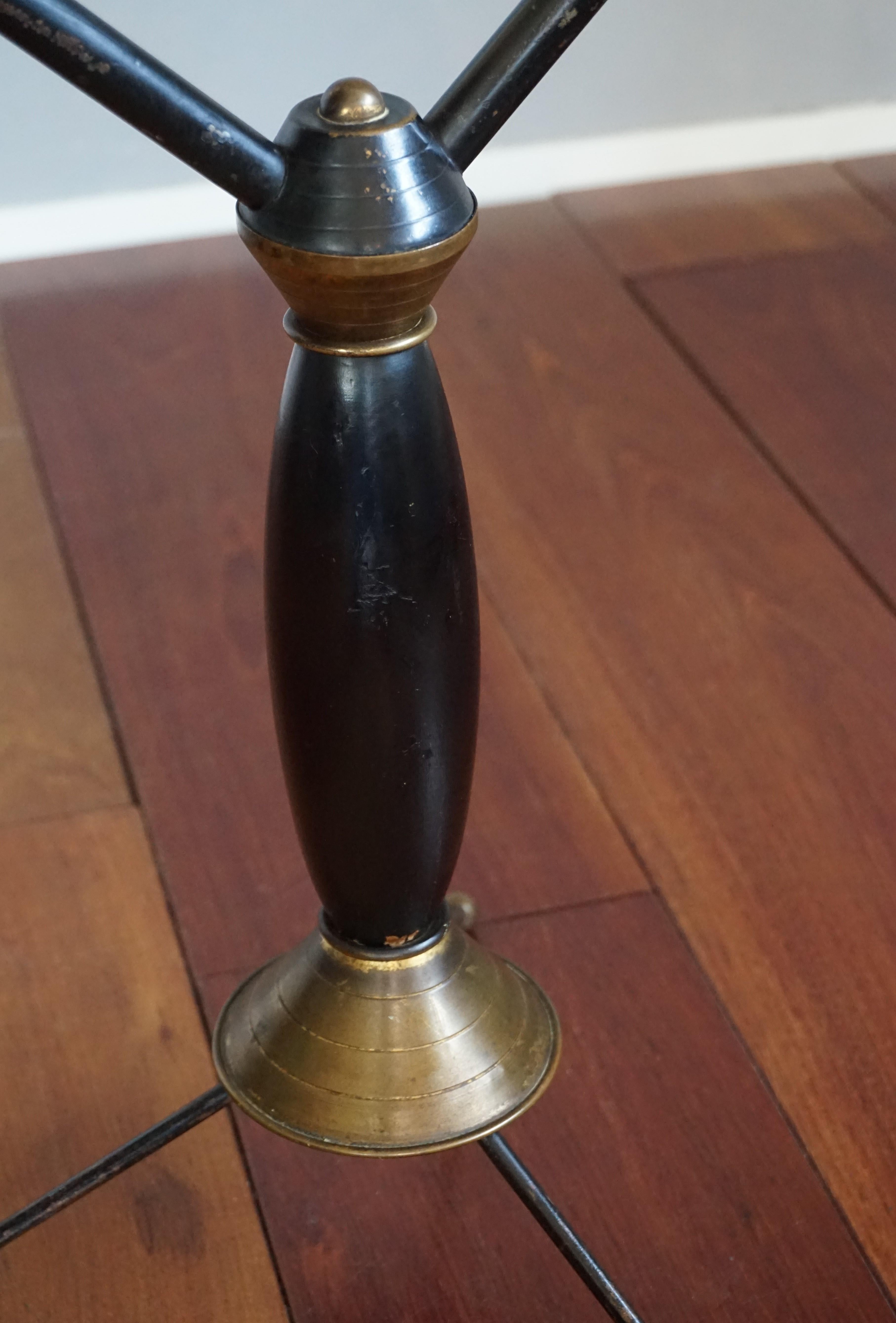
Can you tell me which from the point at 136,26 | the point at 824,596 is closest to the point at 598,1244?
the point at 824,596

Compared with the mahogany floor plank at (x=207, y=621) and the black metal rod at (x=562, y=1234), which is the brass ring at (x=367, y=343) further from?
the mahogany floor plank at (x=207, y=621)

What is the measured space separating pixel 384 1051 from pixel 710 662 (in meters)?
0.57

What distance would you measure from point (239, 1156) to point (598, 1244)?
6.9 inches

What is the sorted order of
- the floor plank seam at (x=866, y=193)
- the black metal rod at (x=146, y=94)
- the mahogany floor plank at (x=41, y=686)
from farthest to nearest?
1. the floor plank seam at (x=866, y=193)
2. the mahogany floor plank at (x=41, y=686)
3. the black metal rod at (x=146, y=94)

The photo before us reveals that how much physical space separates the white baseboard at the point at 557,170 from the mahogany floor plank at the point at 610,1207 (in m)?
0.94

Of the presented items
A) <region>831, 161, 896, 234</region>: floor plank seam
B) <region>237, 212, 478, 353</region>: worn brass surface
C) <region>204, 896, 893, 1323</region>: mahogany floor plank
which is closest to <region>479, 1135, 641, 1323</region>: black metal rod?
<region>204, 896, 893, 1323</region>: mahogany floor plank

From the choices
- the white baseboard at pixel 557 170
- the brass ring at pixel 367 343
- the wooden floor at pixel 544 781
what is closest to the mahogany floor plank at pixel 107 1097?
the wooden floor at pixel 544 781

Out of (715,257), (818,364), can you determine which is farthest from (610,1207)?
(715,257)

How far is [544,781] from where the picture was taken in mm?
957

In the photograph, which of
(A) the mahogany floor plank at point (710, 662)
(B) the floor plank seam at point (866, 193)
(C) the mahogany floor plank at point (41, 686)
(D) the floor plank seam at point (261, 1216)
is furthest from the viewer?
(B) the floor plank seam at point (866, 193)

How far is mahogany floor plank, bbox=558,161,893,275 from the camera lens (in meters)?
1.53

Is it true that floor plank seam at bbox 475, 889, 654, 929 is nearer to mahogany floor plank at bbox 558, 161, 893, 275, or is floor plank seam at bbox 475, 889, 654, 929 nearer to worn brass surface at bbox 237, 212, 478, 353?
worn brass surface at bbox 237, 212, 478, 353

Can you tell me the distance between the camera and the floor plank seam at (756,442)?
1.12 meters

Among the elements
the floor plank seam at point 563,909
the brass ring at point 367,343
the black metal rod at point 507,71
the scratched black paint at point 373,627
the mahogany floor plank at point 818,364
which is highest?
the black metal rod at point 507,71
